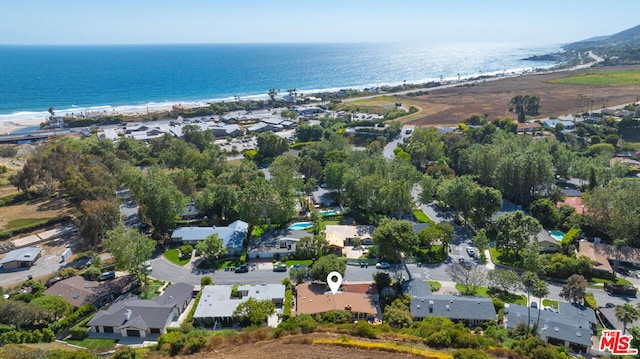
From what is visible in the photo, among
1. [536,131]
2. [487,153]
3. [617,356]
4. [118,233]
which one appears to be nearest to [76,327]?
[118,233]

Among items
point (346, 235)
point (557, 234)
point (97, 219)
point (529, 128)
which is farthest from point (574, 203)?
point (97, 219)

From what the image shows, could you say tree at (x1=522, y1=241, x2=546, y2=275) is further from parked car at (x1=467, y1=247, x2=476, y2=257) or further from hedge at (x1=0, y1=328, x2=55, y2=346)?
hedge at (x1=0, y1=328, x2=55, y2=346)

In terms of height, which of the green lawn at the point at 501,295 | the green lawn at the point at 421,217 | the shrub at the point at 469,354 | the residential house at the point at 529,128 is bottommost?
the green lawn at the point at 501,295

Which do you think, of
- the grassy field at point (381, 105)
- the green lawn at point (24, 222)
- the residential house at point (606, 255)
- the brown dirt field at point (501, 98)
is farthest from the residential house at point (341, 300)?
the grassy field at point (381, 105)

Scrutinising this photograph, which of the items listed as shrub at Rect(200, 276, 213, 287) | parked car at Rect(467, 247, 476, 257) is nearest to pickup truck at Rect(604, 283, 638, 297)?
parked car at Rect(467, 247, 476, 257)

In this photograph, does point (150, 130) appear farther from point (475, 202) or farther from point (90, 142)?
point (475, 202)

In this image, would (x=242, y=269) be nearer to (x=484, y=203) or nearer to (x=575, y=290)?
A: (x=484, y=203)

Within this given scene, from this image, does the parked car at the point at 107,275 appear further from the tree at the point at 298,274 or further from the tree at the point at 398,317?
the tree at the point at 398,317
